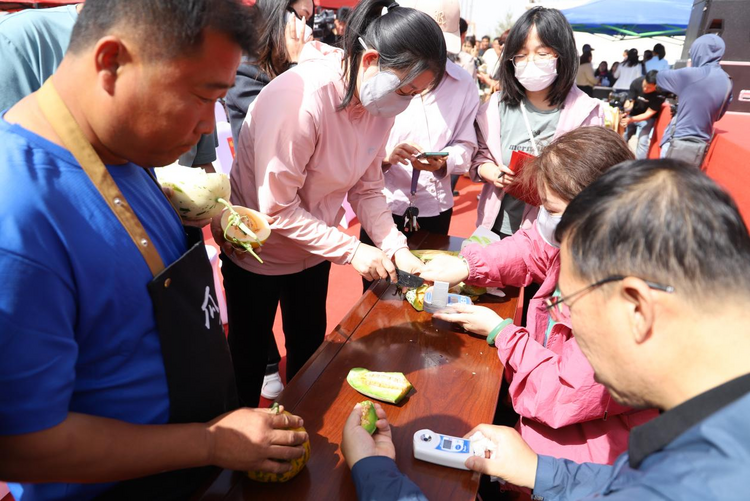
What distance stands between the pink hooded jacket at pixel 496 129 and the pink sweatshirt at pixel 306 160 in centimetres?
92

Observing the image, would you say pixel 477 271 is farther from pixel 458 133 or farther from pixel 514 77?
pixel 514 77

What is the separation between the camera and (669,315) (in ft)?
2.46

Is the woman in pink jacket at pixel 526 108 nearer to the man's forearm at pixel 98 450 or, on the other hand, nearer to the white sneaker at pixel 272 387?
the white sneaker at pixel 272 387

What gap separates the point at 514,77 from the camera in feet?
8.63

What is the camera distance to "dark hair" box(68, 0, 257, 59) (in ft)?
2.43

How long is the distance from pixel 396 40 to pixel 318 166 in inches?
20.1

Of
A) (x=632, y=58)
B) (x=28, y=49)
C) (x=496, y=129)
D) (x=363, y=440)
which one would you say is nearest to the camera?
(x=363, y=440)

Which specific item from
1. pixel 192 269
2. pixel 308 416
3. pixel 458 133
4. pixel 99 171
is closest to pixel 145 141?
pixel 99 171

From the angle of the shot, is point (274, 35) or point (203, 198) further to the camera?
point (274, 35)

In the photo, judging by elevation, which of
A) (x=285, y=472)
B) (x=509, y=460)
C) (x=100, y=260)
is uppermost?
(x=100, y=260)

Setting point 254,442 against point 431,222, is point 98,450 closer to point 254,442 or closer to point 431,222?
point 254,442

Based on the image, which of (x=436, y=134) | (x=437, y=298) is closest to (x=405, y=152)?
(x=436, y=134)

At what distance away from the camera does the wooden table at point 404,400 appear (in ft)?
3.44

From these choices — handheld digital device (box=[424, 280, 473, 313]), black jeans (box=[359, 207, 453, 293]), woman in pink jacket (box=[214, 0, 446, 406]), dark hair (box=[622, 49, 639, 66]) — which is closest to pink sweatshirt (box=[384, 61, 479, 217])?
black jeans (box=[359, 207, 453, 293])
